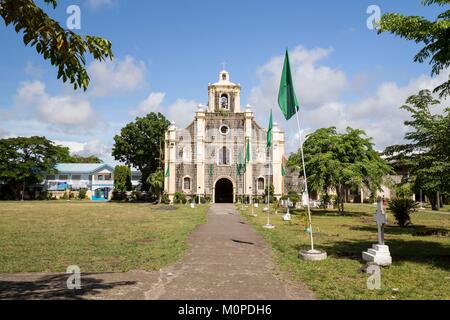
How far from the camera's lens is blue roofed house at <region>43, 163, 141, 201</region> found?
60031mm

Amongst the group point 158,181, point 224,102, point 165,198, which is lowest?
point 165,198

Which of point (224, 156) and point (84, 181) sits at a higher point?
point (224, 156)

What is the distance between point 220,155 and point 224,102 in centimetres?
708

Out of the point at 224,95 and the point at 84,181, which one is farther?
the point at 84,181

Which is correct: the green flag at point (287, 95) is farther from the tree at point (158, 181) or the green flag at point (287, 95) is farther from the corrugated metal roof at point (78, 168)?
the corrugated metal roof at point (78, 168)

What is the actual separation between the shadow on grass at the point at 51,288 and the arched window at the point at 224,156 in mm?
35357

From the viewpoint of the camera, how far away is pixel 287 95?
10070 mm

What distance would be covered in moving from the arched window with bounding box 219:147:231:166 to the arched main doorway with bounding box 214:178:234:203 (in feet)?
10.9

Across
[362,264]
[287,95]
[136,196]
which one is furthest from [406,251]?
[136,196]

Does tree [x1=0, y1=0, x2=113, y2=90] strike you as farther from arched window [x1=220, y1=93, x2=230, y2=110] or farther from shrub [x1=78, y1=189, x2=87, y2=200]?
shrub [x1=78, y1=189, x2=87, y2=200]

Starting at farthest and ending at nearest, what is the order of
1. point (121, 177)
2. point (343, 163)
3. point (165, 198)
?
point (121, 177) → point (165, 198) → point (343, 163)

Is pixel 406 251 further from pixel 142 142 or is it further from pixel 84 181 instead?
pixel 84 181

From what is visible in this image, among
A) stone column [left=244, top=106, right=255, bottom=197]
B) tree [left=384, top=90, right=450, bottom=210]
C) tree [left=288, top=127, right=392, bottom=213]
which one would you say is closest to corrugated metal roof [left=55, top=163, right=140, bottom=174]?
stone column [left=244, top=106, right=255, bottom=197]
